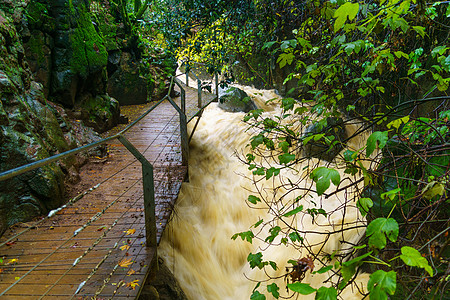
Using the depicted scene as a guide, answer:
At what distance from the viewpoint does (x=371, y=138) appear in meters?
1.59

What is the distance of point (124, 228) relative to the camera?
3389 mm

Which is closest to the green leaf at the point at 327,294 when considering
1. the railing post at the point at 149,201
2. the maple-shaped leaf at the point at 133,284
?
the maple-shaped leaf at the point at 133,284

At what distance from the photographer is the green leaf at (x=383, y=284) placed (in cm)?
110

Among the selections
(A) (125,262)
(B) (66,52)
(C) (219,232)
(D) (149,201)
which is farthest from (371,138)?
(B) (66,52)

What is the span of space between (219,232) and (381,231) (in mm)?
4593

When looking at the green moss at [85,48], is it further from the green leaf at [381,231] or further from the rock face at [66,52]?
the green leaf at [381,231]

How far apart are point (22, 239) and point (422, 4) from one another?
4.32 m

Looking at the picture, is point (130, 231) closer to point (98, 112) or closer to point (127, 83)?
point (98, 112)

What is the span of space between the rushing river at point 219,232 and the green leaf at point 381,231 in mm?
2189

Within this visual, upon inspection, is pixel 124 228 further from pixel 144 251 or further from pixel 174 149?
pixel 174 149

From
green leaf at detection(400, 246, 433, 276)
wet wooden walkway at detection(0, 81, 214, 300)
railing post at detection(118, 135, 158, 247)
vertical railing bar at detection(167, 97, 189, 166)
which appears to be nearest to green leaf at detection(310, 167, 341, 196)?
green leaf at detection(400, 246, 433, 276)

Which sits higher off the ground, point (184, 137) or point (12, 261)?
point (184, 137)

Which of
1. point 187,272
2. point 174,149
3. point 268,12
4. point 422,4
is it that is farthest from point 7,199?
point 268,12

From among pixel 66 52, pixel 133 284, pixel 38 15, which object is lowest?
pixel 133 284
